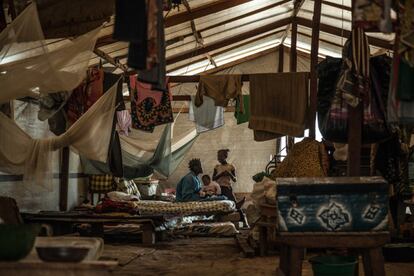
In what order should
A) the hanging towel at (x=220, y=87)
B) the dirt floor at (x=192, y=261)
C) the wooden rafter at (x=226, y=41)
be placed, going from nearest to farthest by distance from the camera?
the dirt floor at (x=192, y=261)
the hanging towel at (x=220, y=87)
the wooden rafter at (x=226, y=41)

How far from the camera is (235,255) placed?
19.0ft

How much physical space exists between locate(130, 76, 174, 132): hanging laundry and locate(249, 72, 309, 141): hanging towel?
4.56 ft

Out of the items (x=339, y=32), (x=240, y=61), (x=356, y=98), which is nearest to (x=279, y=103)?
(x=356, y=98)

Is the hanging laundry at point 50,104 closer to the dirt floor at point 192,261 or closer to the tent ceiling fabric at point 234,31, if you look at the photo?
the tent ceiling fabric at point 234,31

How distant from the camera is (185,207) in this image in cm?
806

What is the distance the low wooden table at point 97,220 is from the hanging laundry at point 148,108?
127 cm

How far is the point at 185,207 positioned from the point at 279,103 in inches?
105

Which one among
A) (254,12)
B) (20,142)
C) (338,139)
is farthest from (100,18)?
(254,12)

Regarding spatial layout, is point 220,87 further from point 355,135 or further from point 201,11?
point 355,135

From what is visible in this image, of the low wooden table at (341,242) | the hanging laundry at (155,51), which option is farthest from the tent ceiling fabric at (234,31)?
the low wooden table at (341,242)

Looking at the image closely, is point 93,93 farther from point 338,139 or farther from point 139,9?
point 139,9

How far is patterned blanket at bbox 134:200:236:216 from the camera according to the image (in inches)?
315

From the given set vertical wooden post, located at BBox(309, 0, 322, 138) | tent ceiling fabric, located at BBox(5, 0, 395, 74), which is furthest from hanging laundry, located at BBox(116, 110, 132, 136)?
vertical wooden post, located at BBox(309, 0, 322, 138)

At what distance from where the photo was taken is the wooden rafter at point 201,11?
762 cm
